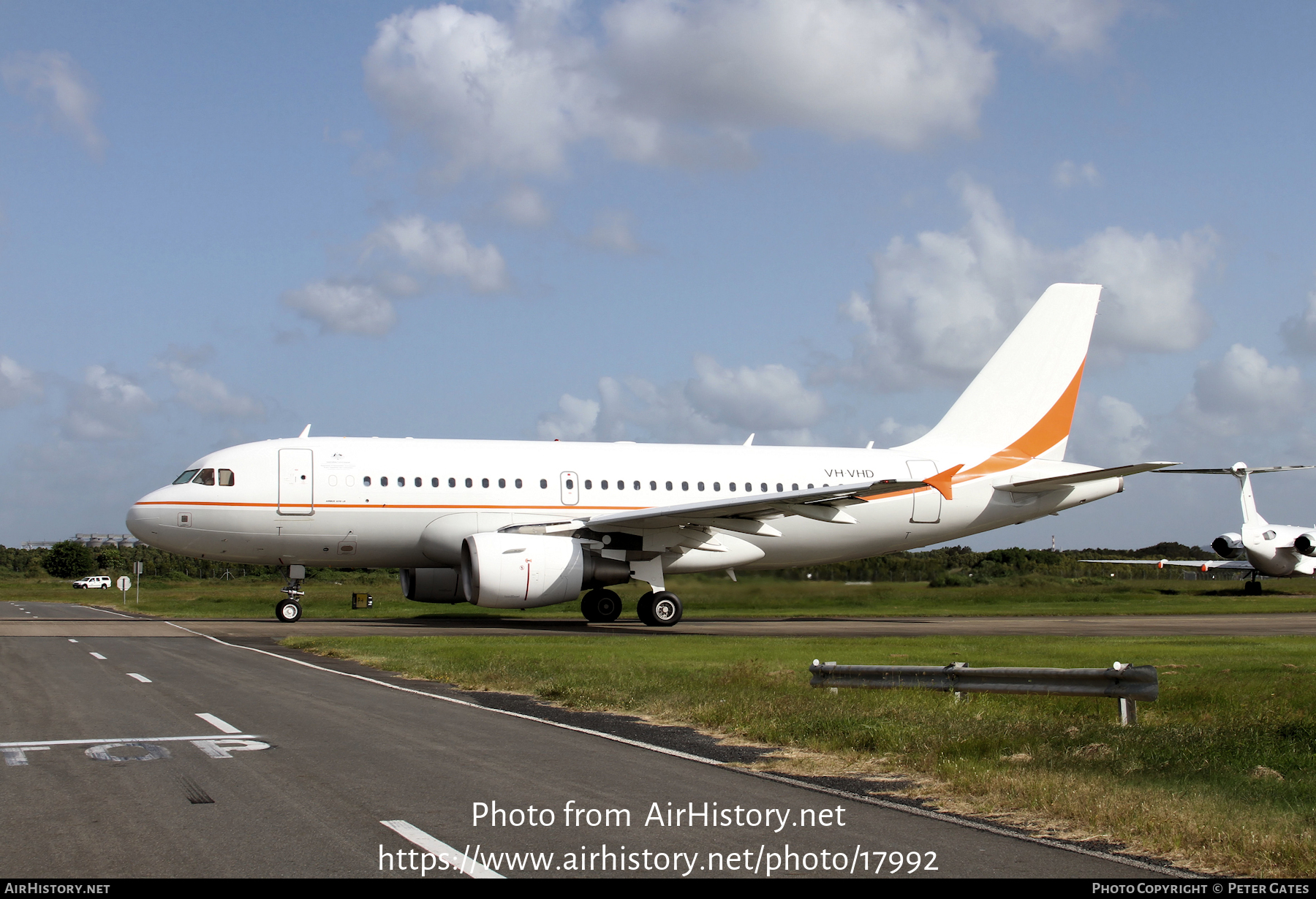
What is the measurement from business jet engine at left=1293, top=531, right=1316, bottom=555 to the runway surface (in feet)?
168

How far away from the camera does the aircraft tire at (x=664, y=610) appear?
27266 millimetres

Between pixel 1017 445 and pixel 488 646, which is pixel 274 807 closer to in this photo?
pixel 488 646

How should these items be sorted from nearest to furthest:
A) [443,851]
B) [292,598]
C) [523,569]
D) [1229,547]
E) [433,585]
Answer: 1. [443,851]
2. [523,569]
3. [292,598]
4. [433,585]
5. [1229,547]

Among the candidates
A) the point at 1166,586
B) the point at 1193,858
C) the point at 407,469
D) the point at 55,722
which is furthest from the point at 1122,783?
the point at 1166,586

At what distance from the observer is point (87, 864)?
18.2 ft

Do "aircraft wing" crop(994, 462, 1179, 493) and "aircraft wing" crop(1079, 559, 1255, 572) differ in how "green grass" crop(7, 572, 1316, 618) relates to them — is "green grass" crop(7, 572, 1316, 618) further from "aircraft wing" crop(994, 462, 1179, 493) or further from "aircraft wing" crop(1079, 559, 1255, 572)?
"aircraft wing" crop(1079, 559, 1255, 572)

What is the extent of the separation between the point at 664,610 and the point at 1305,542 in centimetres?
3909

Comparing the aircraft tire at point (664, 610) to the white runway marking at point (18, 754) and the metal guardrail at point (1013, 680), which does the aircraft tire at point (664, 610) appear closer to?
the metal guardrail at point (1013, 680)

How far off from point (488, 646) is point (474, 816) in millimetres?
13682

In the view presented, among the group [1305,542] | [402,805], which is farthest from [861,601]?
[1305,542]

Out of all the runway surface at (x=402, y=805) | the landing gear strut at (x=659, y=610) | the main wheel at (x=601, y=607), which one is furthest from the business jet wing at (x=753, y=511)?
the runway surface at (x=402, y=805)

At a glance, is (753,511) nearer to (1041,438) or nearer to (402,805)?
(1041,438)

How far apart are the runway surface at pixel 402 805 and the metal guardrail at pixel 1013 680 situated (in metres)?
2.92

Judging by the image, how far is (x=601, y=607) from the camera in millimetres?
28984
